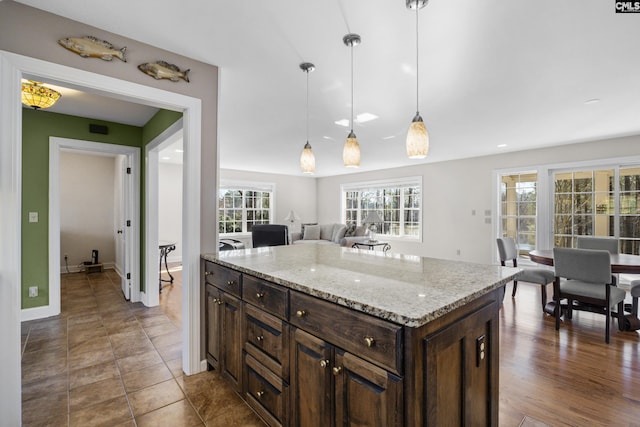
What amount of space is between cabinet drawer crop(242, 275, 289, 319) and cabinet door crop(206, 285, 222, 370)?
46 centimetres

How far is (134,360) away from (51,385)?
52 cm

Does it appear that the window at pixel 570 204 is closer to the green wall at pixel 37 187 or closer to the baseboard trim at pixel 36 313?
the green wall at pixel 37 187

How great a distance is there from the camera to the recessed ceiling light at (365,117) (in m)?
3.58

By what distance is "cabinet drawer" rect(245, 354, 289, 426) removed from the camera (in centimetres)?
146

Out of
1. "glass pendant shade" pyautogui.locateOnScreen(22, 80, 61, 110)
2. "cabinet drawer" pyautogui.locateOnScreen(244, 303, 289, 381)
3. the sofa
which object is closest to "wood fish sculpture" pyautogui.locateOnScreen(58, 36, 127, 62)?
"glass pendant shade" pyautogui.locateOnScreen(22, 80, 61, 110)

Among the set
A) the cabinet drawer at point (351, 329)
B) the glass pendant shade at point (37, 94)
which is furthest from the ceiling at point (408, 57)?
the cabinet drawer at point (351, 329)

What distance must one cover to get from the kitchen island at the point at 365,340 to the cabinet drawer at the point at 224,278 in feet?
0.06

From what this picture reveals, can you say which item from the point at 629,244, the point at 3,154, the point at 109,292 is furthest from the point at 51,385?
the point at 629,244

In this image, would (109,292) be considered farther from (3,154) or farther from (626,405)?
(626,405)

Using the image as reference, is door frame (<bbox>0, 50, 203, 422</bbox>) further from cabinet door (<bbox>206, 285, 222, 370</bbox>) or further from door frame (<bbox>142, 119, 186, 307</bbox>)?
door frame (<bbox>142, 119, 186, 307</bbox>)

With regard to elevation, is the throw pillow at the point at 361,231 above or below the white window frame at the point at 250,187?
below

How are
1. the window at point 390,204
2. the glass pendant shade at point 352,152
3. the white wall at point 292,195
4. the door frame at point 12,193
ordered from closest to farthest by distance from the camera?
the door frame at point 12,193 < the glass pendant shade at point 352,152 < the window at point 390,204 < the white wall at point 292,195

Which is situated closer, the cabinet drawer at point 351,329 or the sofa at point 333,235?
the cabinet drawer at point 351,329

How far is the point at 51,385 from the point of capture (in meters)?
2.07
